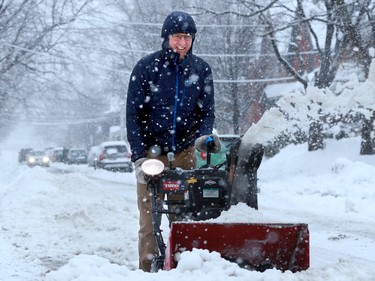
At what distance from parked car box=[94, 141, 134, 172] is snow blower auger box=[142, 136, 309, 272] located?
91.5ft

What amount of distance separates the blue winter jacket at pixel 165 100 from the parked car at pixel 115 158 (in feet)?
89.8

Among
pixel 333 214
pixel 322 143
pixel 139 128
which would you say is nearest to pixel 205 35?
pixel 322 143

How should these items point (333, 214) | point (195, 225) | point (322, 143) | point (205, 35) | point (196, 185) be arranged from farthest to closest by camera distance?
point (205, 35), point (322, 143), point (333, 214), point (196, 185), point (195, 225)

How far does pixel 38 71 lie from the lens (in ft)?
99.4

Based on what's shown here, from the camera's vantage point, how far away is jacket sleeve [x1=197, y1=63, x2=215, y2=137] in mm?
4367

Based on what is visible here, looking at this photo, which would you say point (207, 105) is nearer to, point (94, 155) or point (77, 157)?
point (94, 155)

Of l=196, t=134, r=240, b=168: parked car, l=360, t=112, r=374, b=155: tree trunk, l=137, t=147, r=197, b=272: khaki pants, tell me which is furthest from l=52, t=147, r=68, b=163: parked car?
l=137, t=147, r=197, b=272: khaki pants

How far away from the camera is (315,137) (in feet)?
76.5

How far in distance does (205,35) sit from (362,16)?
13.1 meters

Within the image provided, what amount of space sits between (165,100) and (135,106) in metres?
0.20

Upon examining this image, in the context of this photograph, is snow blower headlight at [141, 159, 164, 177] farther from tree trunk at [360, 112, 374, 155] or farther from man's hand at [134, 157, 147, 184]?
tree trunk at [360, 112, 374, 155]

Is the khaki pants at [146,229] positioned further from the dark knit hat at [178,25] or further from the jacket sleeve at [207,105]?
the dark knit hat at [178,25]

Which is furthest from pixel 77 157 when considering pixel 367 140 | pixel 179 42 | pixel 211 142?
pixel 211 142

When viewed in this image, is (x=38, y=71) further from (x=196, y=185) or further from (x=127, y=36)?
(x=196, y=185)
